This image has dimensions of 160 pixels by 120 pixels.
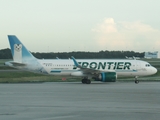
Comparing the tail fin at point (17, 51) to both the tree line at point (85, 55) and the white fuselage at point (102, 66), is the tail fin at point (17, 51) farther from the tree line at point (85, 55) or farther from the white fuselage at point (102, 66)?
the tree line at point (85, 55)

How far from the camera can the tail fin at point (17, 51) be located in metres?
37.2

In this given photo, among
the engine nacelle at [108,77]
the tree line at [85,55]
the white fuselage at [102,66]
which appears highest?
the tree line at [85,55]

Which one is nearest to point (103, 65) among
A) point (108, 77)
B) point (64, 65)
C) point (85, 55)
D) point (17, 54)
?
point (108, 77)

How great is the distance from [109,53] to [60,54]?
41.9 ft

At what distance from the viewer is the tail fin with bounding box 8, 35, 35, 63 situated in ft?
122

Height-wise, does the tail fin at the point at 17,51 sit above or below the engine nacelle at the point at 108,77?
above

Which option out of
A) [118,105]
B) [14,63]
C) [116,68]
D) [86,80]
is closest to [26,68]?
[14,63]

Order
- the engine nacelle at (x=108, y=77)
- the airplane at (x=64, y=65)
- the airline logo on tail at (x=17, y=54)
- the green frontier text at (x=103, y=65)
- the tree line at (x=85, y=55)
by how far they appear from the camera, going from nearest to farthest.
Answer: the engine nacelle at (x=108, y=77) < the airplane at (x=64, y=65) < the airline logo on tail at (x=17, y=54) < the green frontier text at (x=103, y=65) < the tree line at (x=85, y=55)

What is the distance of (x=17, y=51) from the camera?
37281 mm

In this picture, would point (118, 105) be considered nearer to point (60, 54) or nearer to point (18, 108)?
point (18, 108)

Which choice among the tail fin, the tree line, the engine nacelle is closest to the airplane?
the tail fin

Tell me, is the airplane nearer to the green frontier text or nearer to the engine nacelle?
the green frontier text

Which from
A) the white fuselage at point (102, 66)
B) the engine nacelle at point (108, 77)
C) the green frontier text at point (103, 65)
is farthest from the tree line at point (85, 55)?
the engine nacelle at point (108, 77)

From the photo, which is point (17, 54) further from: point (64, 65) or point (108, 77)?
point (108, 77)
